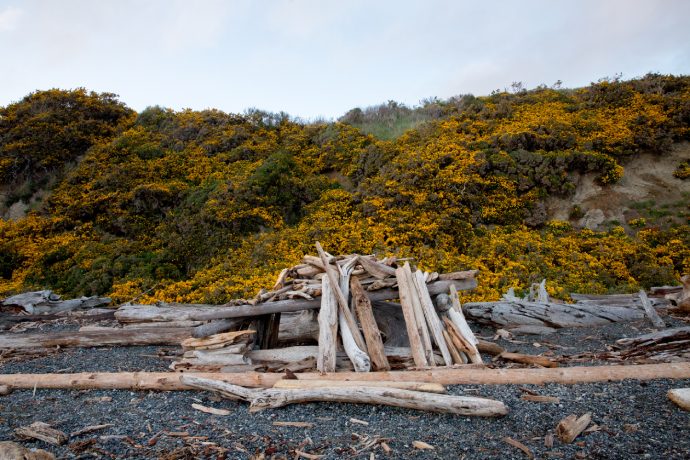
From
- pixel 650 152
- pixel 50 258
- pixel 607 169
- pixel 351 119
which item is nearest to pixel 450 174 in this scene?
pixel 607 169

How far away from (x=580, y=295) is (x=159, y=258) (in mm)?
14251

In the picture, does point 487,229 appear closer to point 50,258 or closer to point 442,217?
point 442,217

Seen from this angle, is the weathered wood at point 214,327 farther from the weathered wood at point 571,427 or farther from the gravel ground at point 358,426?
the weathered wood at point 571,427

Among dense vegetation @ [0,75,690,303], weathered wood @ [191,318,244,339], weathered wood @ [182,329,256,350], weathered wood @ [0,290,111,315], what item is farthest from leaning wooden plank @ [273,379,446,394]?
weathered wood @ [0,290,111,315]

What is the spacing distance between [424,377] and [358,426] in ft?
4.26

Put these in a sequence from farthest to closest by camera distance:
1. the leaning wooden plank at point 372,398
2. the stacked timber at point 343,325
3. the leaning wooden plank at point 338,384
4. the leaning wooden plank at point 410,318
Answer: the stacked timber at point 343,325
the leaning wooden plank at point 410,318
the leaning wooden plank at point 338,384
the leaning wooden plank at point 372,398

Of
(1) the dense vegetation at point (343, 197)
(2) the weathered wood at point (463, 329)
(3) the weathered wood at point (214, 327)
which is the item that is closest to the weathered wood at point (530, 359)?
(2) the weathered wood at point (463, 329)

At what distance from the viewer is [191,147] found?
21.2 meters

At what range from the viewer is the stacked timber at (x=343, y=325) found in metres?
5.85

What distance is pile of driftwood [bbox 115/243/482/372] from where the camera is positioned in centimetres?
585

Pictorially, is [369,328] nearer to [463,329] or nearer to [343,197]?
[463,329]

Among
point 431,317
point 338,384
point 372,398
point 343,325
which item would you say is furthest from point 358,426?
point 431,317

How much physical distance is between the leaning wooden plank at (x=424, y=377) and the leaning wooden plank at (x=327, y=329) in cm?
43

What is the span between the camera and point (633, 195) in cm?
1479
